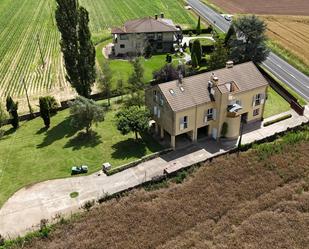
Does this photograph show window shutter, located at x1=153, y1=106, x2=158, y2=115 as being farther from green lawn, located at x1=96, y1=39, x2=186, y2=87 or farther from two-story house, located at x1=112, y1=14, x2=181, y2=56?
two-story house, located at x1=112, y1=14, x2=181, y2=56

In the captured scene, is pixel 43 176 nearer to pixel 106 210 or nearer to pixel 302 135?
pixel 106 210

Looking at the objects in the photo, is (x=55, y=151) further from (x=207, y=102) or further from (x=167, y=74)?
(x=167, y=74)

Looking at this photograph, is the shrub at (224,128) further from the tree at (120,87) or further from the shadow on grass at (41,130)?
the shadow on grass at (41,130)

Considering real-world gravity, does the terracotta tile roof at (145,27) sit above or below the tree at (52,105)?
above

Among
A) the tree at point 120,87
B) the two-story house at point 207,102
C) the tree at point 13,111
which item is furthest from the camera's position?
the tree at point 120,87

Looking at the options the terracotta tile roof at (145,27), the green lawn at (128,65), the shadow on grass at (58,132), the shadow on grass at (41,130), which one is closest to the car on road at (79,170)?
the shadow on grass at (58,132)

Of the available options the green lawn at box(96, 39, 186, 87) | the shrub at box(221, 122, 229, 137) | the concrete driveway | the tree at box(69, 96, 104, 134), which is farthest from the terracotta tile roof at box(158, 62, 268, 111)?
the green lawn at box(96, 39, 186, 87)

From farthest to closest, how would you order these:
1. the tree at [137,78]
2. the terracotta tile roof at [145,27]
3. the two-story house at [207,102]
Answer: the terracotta tile roof at [145,27] → the tree at [137,78] → the two-story house at [207,102]

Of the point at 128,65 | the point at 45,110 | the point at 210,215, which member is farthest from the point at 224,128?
the point at 128,65
